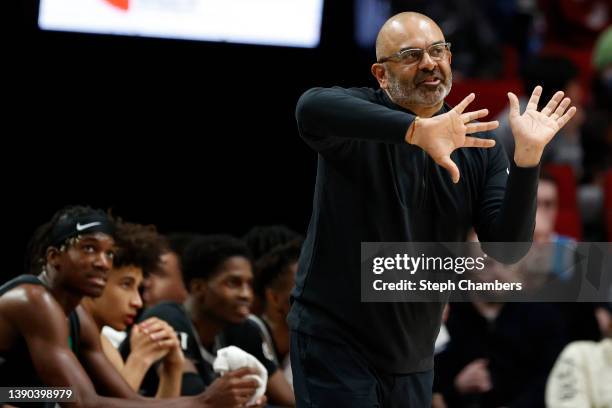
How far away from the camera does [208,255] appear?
525 cm

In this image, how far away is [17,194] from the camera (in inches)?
244

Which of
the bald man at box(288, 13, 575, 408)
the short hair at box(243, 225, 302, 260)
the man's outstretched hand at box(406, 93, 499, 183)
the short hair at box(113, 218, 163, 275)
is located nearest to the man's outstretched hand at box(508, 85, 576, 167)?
the bald man at box(288, 13, 575, 408)

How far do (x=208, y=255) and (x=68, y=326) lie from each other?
102 centimetres

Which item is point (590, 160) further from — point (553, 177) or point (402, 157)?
point (402, 157)

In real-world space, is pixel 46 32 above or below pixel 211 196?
above

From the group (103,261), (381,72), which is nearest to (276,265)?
(103,261)

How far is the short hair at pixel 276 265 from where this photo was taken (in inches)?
217

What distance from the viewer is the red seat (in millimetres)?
7566

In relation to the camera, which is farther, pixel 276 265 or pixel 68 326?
pixel 276 265

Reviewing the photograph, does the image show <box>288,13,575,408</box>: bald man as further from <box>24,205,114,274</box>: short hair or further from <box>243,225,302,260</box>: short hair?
<box>243,225,302,260</box>: short hair

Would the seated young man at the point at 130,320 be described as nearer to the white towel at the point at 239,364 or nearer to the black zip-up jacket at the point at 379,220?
the white towel at the point at 239,364

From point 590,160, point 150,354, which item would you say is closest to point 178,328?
point 150,354

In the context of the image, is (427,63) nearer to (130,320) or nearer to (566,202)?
(130,320)

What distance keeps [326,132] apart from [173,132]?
357 cm
